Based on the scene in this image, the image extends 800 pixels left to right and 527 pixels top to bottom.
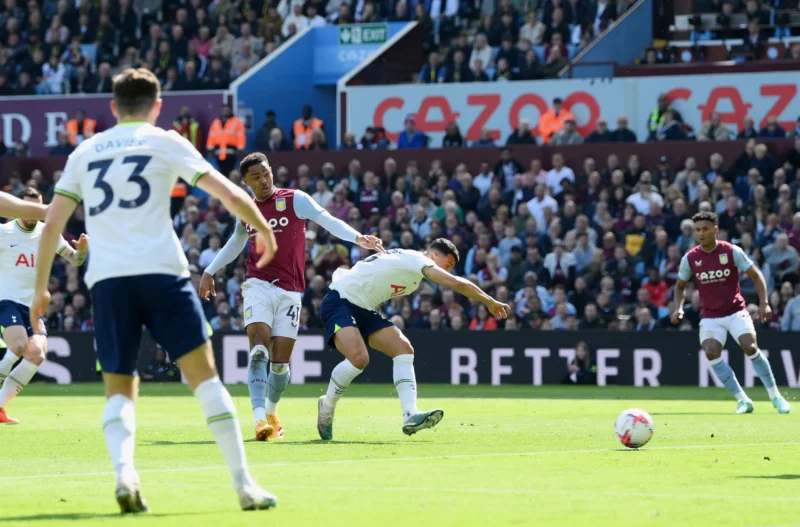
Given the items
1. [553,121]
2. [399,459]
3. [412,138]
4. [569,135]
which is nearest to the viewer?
[399,459]

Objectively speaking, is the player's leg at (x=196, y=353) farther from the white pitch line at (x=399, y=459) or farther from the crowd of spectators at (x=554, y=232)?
the crowd of spectators at (x=554, y=232)

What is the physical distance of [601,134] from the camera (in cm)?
2891

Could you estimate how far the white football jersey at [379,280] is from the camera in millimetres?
13602

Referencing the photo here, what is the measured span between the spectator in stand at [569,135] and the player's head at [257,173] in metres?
16.1

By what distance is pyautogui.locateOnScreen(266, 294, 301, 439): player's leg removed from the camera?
Answer: 14.0 meters

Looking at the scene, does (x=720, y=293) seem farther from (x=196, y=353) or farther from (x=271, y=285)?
(x=196, y=353)

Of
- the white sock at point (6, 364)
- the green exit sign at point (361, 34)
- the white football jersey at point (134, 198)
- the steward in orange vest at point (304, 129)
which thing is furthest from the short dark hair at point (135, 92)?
the green exit sign at point (361, 34)

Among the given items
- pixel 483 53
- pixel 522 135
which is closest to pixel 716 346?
pixel 522 135

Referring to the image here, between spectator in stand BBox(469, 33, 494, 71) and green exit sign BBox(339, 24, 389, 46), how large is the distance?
314cm

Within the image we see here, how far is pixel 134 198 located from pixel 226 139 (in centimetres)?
2426

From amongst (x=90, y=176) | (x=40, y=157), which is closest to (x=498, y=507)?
(x=90, y=176)

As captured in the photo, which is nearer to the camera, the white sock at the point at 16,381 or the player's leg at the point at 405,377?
the player's leg at the point at 405,377

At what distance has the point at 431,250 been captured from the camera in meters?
13.6

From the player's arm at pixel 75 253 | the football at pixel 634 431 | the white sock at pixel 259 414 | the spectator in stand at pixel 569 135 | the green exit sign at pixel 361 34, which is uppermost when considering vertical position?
the green exit sign at pixel 361 34
